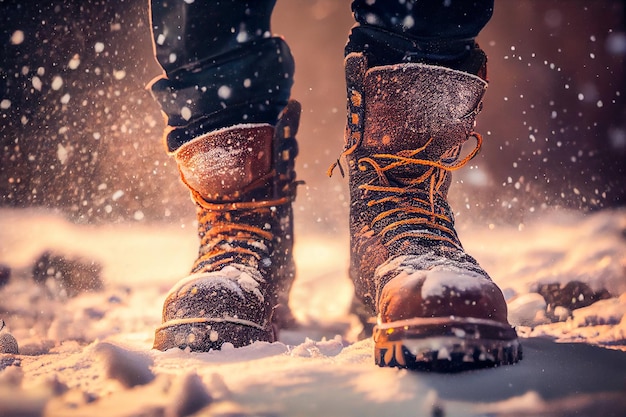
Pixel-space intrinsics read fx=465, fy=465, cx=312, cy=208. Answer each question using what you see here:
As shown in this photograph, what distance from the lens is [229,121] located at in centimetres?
94

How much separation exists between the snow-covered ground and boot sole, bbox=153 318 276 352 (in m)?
0.02

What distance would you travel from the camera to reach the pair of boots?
628mm

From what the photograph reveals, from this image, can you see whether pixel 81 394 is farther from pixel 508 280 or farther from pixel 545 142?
pixel 545 142

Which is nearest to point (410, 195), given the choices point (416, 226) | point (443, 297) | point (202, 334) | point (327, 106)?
point (416, 226)

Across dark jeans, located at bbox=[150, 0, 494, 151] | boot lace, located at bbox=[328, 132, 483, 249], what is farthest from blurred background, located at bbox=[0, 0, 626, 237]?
boot lace, located at bbox=[328, 132, 483, 249]

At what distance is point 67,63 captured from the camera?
176 centimetres

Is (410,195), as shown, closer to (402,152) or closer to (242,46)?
(402,152)

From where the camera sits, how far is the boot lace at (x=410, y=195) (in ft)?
2.77

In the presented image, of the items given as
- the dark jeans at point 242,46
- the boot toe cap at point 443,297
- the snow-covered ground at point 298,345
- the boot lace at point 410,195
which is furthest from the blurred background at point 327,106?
the boot toe cap at point 443,297

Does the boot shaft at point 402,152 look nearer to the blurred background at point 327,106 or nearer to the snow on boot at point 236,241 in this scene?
the snow on boot at point 236,241

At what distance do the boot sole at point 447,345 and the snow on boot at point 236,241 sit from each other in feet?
0.86

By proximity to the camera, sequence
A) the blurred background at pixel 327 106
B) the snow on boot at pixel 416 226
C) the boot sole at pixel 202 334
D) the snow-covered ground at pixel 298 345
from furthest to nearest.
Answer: the blurred background at pixel 327 106
the boot sole at pixel 202 334
the snow on boot at pixel 416 226
the snow-covered ground at pixel 298 345

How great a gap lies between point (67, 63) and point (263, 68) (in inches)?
46.1

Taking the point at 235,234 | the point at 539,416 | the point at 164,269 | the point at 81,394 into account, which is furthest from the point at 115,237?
the point at 539,416
